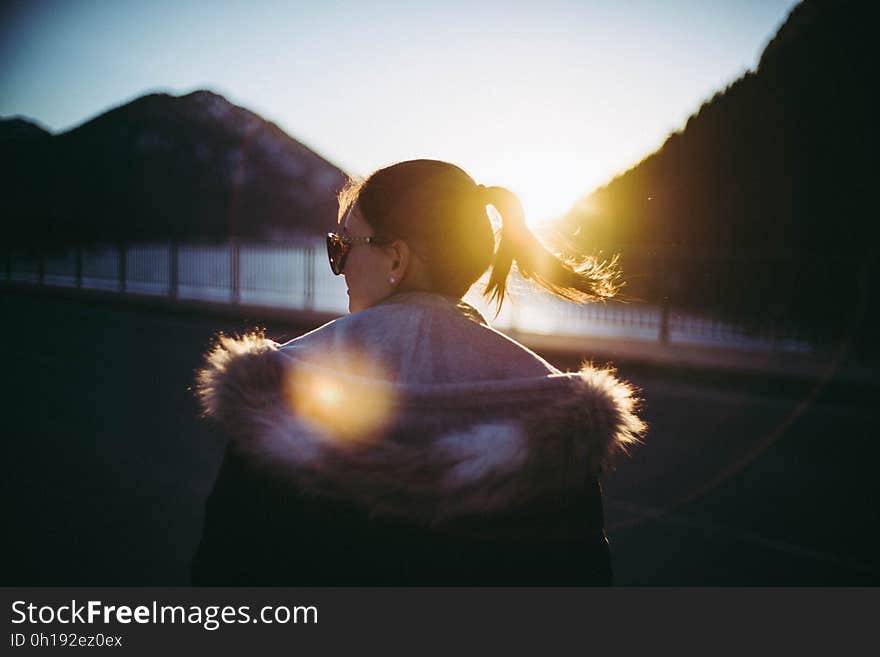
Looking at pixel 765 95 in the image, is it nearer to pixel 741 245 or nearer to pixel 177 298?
pixel 741 245

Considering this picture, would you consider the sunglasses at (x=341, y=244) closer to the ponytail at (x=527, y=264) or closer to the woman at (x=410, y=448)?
the woman at (x=410, y=448)

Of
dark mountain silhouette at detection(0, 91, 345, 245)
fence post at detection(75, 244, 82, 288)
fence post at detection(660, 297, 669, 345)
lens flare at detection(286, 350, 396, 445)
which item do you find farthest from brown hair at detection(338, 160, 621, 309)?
fence post at detection(75, 244, 82, 288)

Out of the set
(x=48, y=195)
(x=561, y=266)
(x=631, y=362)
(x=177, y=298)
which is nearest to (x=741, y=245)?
(x=631, y=362)

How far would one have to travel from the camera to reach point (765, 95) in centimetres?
1245

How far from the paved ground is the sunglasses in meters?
1.88

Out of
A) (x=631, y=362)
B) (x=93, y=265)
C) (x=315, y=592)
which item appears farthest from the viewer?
(x=93, y=265)

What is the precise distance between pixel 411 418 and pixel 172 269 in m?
21.4

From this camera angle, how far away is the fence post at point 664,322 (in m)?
12.6

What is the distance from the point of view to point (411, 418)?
3.90 feet

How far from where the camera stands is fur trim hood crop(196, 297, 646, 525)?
1.19 meters

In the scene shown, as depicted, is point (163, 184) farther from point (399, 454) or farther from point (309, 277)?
point (399, 454)

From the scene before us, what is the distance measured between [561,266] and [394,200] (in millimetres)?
546

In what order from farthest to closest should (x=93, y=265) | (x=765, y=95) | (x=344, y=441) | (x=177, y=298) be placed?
(x=93, y=265) < (x=177, y=298) < (x=765, y=95) < (x=344, y=441)

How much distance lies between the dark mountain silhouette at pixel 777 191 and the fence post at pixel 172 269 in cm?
1298
